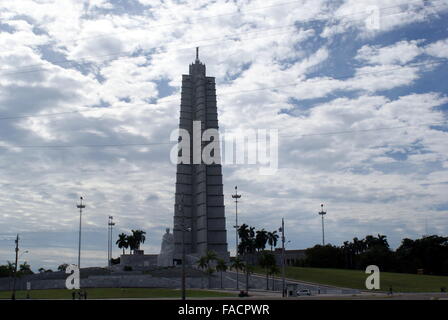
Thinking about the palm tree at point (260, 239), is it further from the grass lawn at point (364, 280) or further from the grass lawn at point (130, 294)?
the grass lawn at point (130, 294)

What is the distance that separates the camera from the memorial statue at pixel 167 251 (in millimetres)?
114125

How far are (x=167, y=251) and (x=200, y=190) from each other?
15.9 metres

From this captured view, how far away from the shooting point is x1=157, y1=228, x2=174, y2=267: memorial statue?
114m

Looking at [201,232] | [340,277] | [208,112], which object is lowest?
[340,277]

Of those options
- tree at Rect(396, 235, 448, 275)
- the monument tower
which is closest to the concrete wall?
the monument tower

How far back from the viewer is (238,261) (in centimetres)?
7844

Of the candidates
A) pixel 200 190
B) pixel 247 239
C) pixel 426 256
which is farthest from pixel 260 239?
pixel 426 256

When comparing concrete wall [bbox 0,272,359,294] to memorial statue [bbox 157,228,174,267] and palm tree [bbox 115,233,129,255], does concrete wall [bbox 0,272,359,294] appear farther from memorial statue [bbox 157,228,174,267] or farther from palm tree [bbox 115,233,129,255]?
palm tree [bbox 115,233,129,255]
